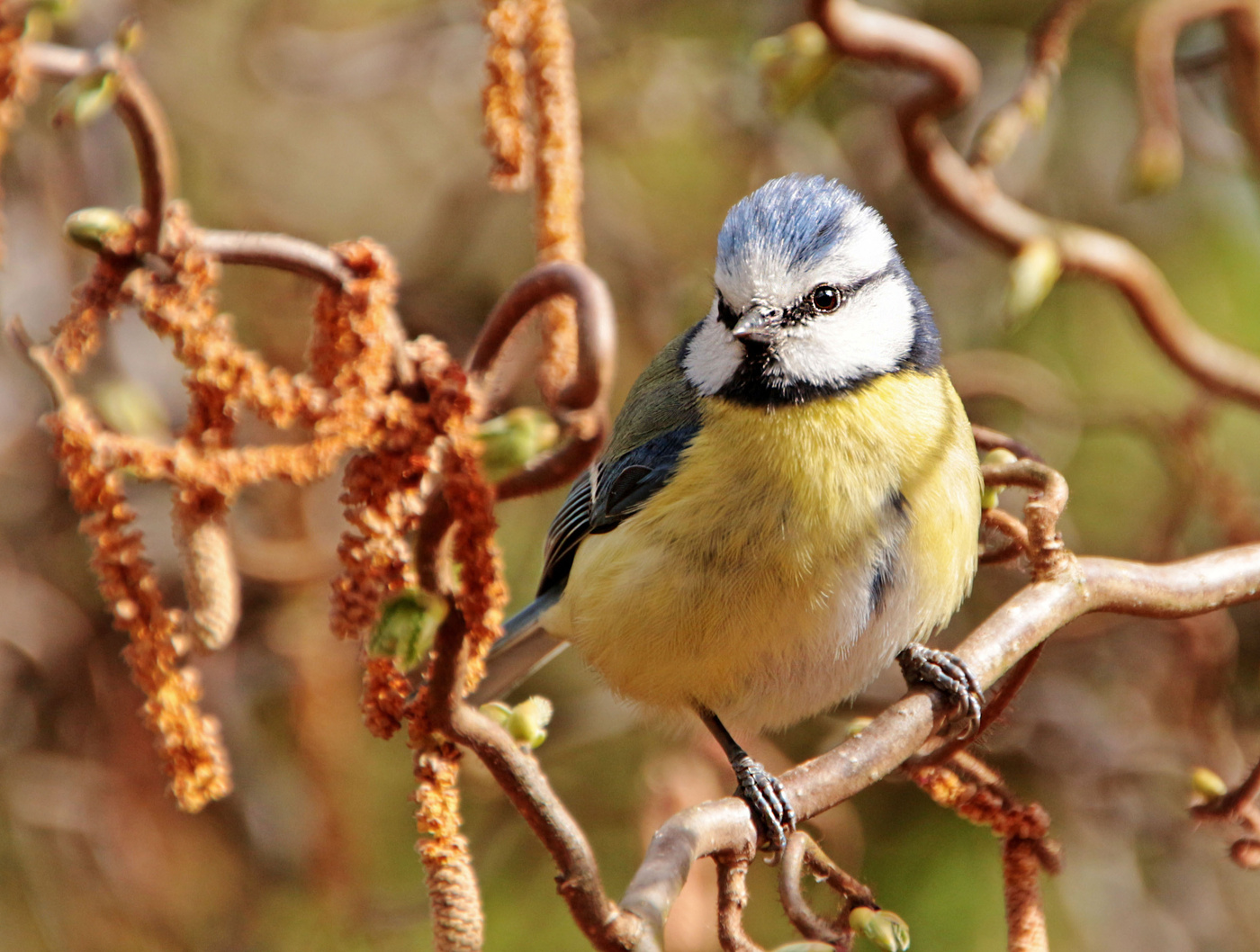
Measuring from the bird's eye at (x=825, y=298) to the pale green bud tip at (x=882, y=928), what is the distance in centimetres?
105

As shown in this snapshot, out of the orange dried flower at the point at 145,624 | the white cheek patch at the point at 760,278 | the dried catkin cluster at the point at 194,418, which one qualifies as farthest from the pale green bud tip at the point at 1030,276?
the orange dried flower at the point at 145,624

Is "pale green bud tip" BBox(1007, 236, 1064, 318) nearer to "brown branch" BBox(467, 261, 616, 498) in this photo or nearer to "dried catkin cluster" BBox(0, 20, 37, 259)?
"brown branch" BBox(467, 261, 616, 498)

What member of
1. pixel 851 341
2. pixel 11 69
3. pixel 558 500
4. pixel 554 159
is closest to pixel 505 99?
pixel 554 159

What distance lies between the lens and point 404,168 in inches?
151

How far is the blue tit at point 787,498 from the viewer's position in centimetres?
185

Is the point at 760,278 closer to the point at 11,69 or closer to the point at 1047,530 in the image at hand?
the point at 1047,530

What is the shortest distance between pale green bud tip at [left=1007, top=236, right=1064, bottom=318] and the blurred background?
1.10 feet

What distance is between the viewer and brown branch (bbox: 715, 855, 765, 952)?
114 centimetres

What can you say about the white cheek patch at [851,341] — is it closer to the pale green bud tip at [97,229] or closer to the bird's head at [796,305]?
the bird's head at [796,305]

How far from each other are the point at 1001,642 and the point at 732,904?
48cm

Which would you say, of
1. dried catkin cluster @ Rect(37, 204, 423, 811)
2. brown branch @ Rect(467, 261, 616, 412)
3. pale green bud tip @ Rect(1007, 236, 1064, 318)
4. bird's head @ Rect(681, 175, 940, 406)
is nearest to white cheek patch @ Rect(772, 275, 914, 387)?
bird's head @ Rect(681, 175, 940, 406)

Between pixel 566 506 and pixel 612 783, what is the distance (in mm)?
1015

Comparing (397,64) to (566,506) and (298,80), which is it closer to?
(298,80)

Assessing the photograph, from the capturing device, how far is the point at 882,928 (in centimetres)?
121
